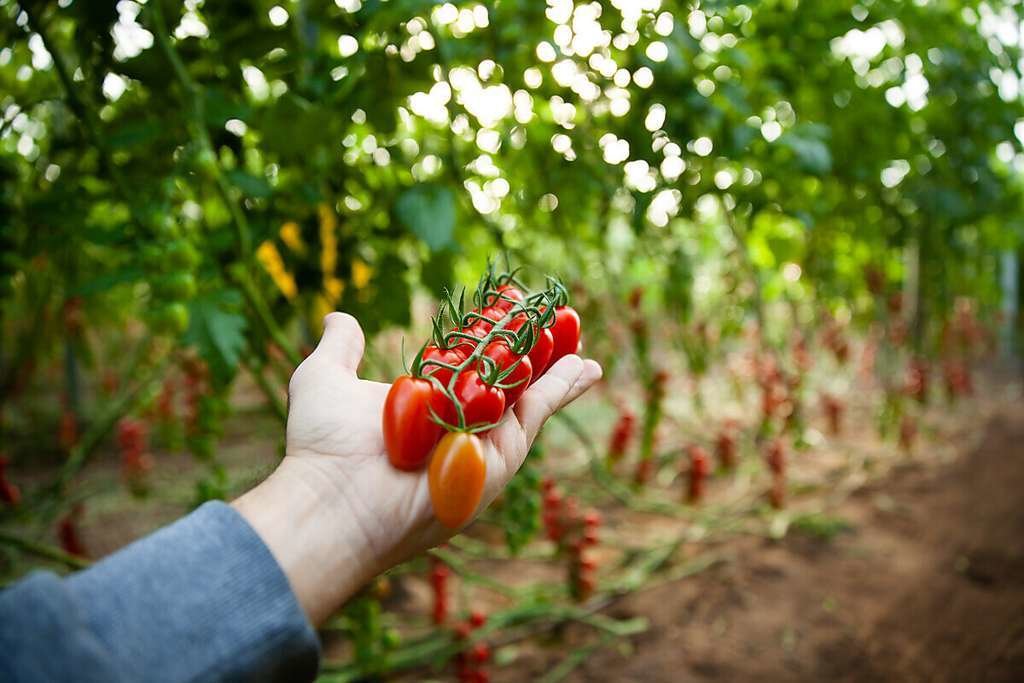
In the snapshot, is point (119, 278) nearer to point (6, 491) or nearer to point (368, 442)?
point (368, 442)

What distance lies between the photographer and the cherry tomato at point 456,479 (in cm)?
72

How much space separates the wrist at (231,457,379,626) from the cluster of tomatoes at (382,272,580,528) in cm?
9

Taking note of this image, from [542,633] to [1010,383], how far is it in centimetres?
506

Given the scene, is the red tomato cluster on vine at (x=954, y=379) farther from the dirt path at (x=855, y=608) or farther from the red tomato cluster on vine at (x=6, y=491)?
the red tomato cluster on vine at (x=6, y=491)

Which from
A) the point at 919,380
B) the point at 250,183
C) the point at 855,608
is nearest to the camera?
the point at 250,183

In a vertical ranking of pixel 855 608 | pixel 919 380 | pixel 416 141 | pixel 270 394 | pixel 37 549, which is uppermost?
pixel 416 141

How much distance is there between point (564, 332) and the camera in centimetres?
104

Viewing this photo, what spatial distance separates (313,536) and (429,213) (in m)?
0.71

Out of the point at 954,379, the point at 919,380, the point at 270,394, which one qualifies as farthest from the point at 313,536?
the point at 954,379

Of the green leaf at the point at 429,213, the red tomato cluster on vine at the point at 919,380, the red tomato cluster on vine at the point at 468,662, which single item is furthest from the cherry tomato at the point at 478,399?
the red tomato cluster on vine at the point at 919,380

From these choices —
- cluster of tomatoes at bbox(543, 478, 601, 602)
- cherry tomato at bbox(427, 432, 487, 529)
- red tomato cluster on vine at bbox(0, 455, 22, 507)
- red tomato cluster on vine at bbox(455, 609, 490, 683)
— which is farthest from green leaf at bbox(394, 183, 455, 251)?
red tomato cluster on vine at bbox(0, 455, 22, 507)

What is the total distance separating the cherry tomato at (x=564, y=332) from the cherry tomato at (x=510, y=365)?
0.48 ft

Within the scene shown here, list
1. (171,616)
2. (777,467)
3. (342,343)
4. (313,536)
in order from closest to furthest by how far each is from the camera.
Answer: (171,616) < (313,536) < (342,343) < (777,467)

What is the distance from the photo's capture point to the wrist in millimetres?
686
